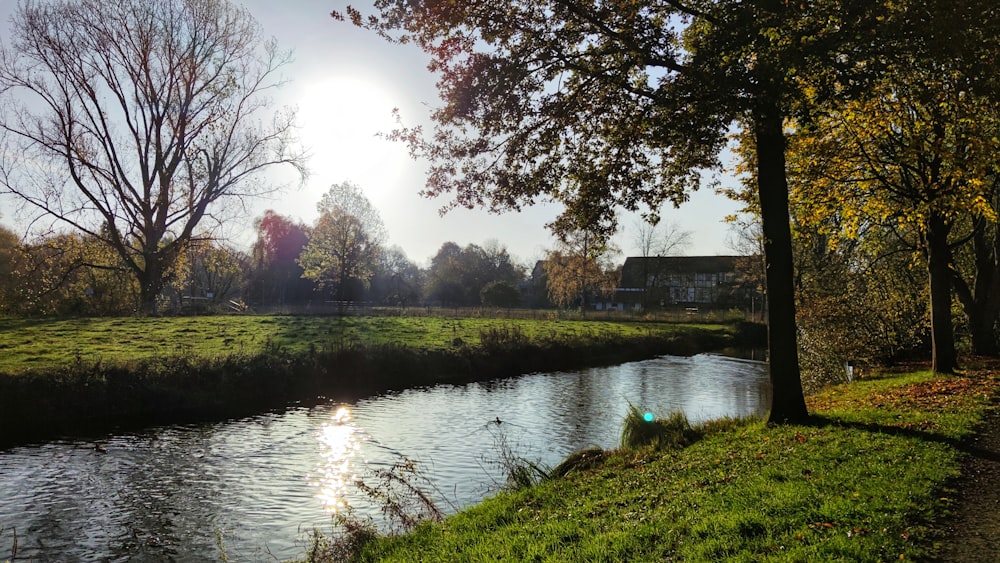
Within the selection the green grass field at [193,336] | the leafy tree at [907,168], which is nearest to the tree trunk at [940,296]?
the leafy tree at [907,168]

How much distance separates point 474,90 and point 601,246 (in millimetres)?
4336

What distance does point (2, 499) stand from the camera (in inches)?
396

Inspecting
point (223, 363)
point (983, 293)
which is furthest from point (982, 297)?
point (223, 363)

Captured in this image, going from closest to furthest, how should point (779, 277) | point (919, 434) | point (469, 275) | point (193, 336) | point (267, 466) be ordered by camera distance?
1. point (919, 434)
2. point (779, 277)
3. point (267, 466)
4. point (193, 336)
5. point (469, 275)

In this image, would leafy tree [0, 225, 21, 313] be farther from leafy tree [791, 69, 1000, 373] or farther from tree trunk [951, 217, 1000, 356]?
tree trunk [951, 217, 1000, 356]

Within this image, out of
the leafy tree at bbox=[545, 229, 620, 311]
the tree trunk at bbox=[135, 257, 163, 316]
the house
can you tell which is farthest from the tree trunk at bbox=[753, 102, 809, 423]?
the house

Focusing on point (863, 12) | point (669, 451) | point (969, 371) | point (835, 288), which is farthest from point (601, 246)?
point (835, 288)

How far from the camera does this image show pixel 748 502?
6.42 meters

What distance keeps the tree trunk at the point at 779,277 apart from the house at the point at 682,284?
56.8 meters

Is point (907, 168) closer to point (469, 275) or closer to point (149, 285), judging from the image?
point (149, 285)

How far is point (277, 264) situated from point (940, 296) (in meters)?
67.6

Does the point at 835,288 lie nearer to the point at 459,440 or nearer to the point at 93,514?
the point at 459,440

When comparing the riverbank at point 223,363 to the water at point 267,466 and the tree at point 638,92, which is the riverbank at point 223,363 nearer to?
the water at point 267,466

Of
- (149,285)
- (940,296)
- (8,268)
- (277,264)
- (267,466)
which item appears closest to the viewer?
(267,466)
